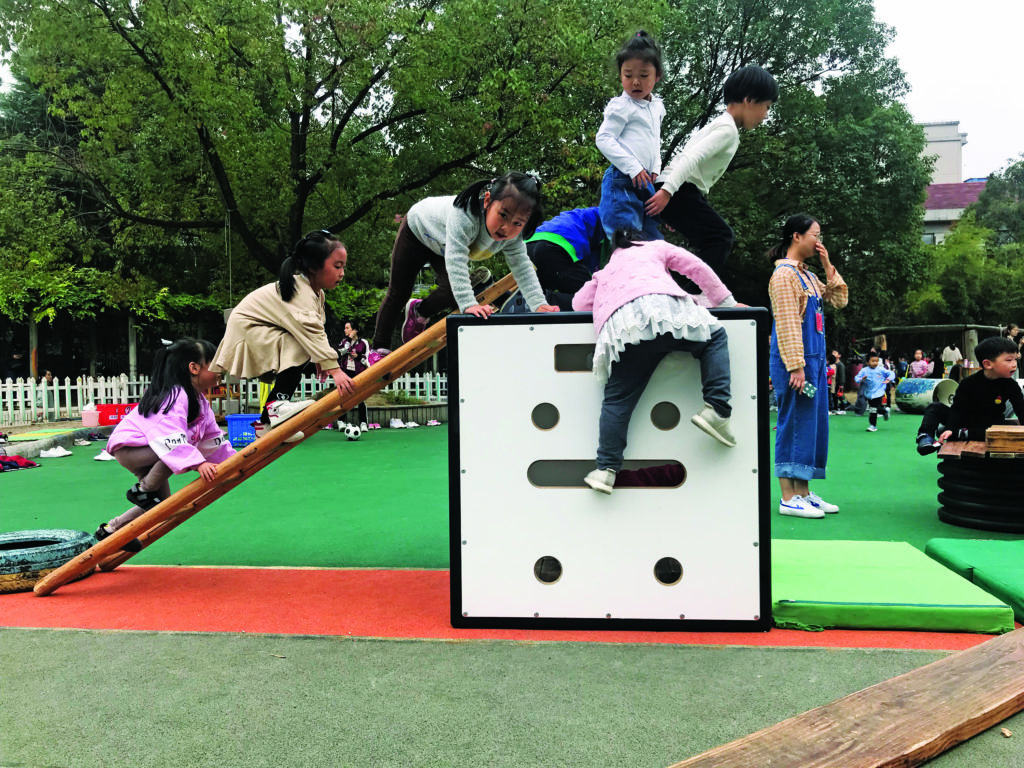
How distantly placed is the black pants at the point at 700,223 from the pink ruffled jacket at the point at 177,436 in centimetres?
278

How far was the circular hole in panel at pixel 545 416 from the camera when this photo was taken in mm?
3320

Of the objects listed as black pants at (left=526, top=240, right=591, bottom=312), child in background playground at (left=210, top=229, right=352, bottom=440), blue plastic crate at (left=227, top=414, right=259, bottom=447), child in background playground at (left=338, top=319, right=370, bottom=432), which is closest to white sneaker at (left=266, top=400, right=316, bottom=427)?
child in background playground at (left=210, top=229, right=352, bottom=440)

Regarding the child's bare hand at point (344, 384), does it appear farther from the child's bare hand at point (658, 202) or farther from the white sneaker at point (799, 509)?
the white sneaker at point (799, 509)

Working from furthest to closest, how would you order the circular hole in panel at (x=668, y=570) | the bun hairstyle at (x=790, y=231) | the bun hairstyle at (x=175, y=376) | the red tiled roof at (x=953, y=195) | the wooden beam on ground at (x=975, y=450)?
1. the red tiled roof at (x=953, y=195)
2. the bun hairstyle at (x=790, y=231)
3. the wooden beam on ground at (x=975, y=450)
4. the bun hairstyle at (x=175, y=376)
5. the circular hole in panel at (x=668, y=570)

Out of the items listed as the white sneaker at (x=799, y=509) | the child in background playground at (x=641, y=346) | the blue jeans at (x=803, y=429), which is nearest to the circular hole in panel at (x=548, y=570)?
the child in background playground at (x=641, y=346)

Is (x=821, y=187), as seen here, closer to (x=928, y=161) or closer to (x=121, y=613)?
(x=928, y=161)

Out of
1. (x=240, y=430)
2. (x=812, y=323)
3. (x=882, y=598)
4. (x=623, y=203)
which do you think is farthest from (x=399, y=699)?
(x=240, y=430)

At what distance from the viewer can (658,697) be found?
2.46 m

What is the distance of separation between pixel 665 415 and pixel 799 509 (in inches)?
107

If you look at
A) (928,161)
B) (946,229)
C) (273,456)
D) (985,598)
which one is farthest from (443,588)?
(946,229)

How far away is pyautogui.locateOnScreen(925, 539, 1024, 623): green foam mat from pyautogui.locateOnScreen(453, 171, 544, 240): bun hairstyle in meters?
2.64

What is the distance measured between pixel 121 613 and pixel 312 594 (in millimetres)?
856

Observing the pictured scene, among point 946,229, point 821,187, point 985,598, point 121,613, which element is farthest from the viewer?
point 946,229

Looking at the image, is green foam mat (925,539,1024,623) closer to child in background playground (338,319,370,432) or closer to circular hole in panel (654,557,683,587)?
circular hole in panel (654,557,683,587)
